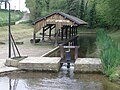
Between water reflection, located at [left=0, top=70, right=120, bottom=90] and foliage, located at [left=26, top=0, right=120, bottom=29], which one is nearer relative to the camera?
water reflection, located at [left=0, top=70, right=120, bottom=90]

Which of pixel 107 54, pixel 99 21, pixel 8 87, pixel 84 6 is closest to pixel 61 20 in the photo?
pixel 107 54

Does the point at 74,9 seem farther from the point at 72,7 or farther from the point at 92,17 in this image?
the point at 92,17

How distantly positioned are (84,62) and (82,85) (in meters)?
3.77

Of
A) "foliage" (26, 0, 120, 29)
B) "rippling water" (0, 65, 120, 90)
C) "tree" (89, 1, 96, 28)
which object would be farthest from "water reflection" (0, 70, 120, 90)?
"tree" (89, 1, 96, 28)

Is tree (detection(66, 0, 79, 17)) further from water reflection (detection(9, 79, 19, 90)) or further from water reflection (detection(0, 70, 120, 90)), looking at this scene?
water reflection (detection(9, 79, 19, 90))

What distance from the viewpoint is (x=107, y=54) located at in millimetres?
16281

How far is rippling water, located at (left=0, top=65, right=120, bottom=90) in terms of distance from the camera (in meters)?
A: 14.5

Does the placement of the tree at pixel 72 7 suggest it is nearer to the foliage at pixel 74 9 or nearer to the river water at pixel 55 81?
the foliage at pixel 74 9

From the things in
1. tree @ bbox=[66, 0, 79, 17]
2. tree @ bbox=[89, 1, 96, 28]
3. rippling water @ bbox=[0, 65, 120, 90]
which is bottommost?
rippling water @ bbox=[0, 65, 120, 90]

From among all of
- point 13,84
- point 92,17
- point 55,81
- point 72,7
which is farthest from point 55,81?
point 72,7

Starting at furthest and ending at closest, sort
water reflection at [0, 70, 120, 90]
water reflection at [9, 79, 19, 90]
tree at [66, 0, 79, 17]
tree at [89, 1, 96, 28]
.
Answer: tree at [66, 0, 79, 17] < tree at [89, 1, 96, 28] < water reflection at [0, 70, 120, 90] < water reflection at [9, 79, 19, 90]

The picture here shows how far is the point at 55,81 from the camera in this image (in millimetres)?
15766

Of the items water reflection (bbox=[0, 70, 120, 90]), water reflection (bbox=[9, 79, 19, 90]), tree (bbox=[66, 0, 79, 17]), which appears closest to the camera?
water reflection (bbox=[9, 79, 19, 90])

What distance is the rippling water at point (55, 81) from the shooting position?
14.5 metres
